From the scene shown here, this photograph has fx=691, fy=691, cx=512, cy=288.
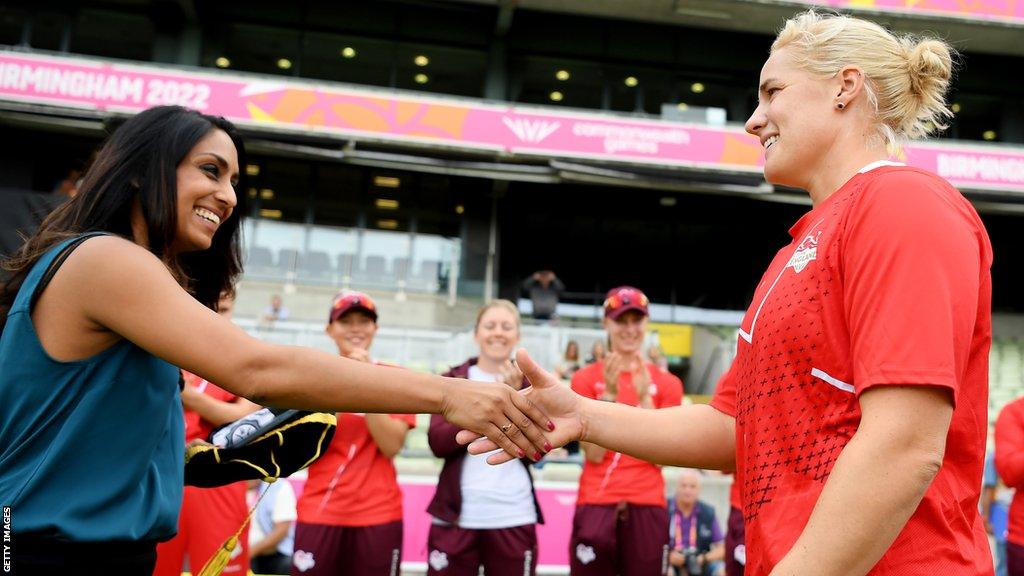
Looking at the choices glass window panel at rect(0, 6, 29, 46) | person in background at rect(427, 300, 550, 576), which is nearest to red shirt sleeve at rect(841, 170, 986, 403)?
person in background at rect(427, 300, 550, 576)

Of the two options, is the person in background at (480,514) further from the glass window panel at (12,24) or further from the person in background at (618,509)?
the glass window panel at (12,24)

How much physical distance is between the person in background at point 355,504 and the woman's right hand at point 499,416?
232 centimetres

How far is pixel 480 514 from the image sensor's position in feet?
14.1

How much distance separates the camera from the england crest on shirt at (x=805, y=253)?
1.37 m

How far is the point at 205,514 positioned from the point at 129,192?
310 centimetres

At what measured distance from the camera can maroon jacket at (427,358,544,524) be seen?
4324 mm

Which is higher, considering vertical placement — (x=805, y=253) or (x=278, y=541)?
(x=805, y=253)

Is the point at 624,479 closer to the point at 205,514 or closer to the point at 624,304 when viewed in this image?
the point at 624,304

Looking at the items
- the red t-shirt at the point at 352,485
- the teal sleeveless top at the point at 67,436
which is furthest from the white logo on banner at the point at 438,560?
the teal sleeveless top at the point at 67,436

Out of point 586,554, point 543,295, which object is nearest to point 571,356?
point 543,295

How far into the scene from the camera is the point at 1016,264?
21016 millimetres

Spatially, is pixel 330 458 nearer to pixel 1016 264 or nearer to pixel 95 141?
pixel 95 141

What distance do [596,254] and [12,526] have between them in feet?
64.1

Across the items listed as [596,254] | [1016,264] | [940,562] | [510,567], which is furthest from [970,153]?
[940,562]
